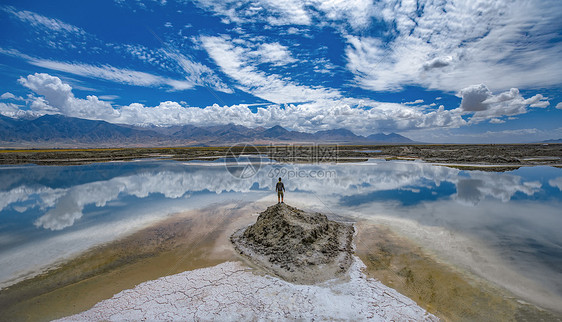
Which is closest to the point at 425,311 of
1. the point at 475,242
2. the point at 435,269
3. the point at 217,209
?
the point at 435,269

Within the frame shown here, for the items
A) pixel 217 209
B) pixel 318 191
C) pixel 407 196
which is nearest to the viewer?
pixel 217 209

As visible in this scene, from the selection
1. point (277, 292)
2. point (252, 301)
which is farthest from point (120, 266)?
point (277, 292)

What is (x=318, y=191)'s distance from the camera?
17469 mm

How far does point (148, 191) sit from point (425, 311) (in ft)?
60.1

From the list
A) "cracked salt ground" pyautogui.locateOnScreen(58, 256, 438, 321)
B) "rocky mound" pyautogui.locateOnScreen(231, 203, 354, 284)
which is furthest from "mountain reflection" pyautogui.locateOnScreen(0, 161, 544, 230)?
"cracked salt ground" pyautogui.locateOnScreen(58, 256, 438, 321)

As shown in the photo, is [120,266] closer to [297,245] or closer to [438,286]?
[297,245]

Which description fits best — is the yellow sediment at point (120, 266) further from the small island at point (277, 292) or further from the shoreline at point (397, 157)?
the shoreline at point (397, 157)

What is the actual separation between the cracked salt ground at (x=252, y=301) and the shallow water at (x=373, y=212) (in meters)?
3.28

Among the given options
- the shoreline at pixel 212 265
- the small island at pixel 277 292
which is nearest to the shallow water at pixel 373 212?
the shoreline at pixel 212 265

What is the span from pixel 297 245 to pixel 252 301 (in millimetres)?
2535

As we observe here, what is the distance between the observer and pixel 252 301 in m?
5.62

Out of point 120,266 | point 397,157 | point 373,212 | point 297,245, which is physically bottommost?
point 120,266

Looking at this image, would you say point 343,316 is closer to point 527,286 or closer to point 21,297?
point 527,286

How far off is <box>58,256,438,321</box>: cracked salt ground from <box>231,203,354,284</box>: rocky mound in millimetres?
521
